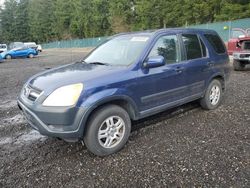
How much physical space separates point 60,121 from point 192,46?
121 inches

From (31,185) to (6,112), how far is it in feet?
11.7

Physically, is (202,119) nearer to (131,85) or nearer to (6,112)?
(131,85)

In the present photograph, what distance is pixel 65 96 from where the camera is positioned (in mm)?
3520

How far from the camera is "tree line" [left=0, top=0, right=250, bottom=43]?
39.5m

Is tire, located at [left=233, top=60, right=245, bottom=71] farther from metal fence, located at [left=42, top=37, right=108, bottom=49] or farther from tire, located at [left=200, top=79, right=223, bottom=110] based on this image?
metal fence, located at [left=42, top=37, right=108, bottom=49]

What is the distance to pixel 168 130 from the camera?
4.73 meters

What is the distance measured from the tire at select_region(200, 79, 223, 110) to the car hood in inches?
93.7

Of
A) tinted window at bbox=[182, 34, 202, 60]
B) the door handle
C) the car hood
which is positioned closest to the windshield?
the car hood

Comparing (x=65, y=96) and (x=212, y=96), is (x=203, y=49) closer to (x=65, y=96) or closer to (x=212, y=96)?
(x=212, y=96)

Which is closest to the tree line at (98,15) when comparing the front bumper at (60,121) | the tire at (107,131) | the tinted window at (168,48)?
the tinted window at (168,48)

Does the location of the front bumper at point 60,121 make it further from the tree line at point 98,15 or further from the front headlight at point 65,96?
the tree line at point 98,15

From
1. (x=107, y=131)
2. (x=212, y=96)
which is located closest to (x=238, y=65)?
(x=212, y=96)

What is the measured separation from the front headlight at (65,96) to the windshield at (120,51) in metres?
1.07

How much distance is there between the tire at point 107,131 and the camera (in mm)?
3719
